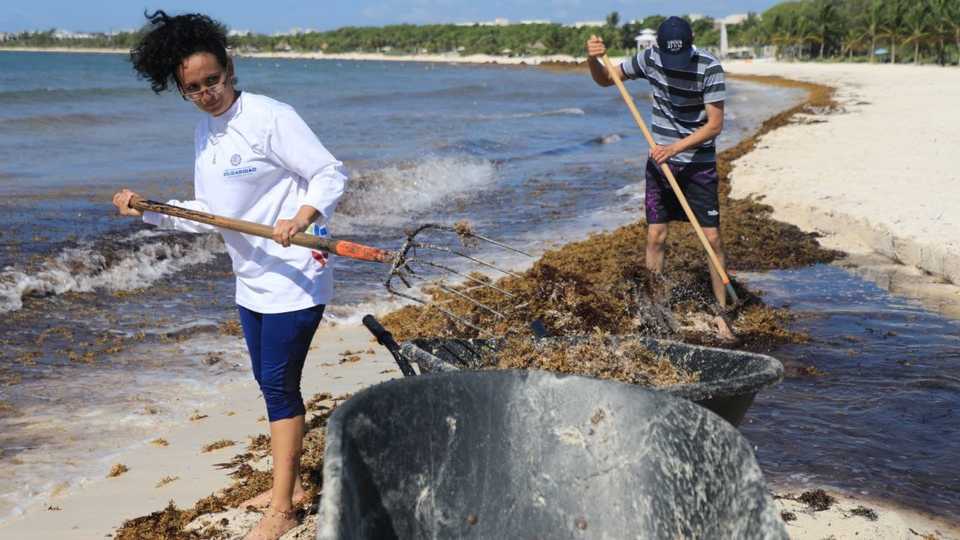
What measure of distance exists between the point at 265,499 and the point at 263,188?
56.3 inches

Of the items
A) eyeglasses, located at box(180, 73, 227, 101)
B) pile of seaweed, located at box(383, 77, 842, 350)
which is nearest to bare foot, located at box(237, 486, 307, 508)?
pile of seaweed, located at box(383, 77, 842, 350)

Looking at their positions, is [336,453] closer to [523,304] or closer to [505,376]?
[505,376]

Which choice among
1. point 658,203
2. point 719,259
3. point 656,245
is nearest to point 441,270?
point 656,245

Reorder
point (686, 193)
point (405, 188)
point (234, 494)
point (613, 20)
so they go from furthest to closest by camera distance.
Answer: point (613, 20), point (405, 188), point (686, 193), point (234, 494)

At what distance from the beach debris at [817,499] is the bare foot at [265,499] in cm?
214

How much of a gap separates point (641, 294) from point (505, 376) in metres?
3.99

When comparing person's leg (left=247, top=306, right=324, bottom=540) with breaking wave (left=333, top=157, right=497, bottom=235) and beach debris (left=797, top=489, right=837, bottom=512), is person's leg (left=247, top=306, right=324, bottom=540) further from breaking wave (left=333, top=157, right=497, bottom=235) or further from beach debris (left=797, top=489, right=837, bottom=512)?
breaking wave (left=333, top=157, right=497, bottom=235)

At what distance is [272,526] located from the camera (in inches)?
141

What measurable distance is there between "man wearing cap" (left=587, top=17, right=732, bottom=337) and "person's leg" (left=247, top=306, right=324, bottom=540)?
3.18 m

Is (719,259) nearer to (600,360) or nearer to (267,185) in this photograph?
(600,360)

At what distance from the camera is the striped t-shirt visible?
227 inches

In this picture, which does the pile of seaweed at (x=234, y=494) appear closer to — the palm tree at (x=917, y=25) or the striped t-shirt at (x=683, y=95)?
the striped t-shirt at (x=683, y=95)

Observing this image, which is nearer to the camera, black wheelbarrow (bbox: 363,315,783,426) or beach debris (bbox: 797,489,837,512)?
black wheelbarrow (bbox: 363,315,783,426)

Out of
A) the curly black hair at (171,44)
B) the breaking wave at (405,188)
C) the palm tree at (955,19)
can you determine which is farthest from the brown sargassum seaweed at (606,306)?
the palm tree at (955,19)
